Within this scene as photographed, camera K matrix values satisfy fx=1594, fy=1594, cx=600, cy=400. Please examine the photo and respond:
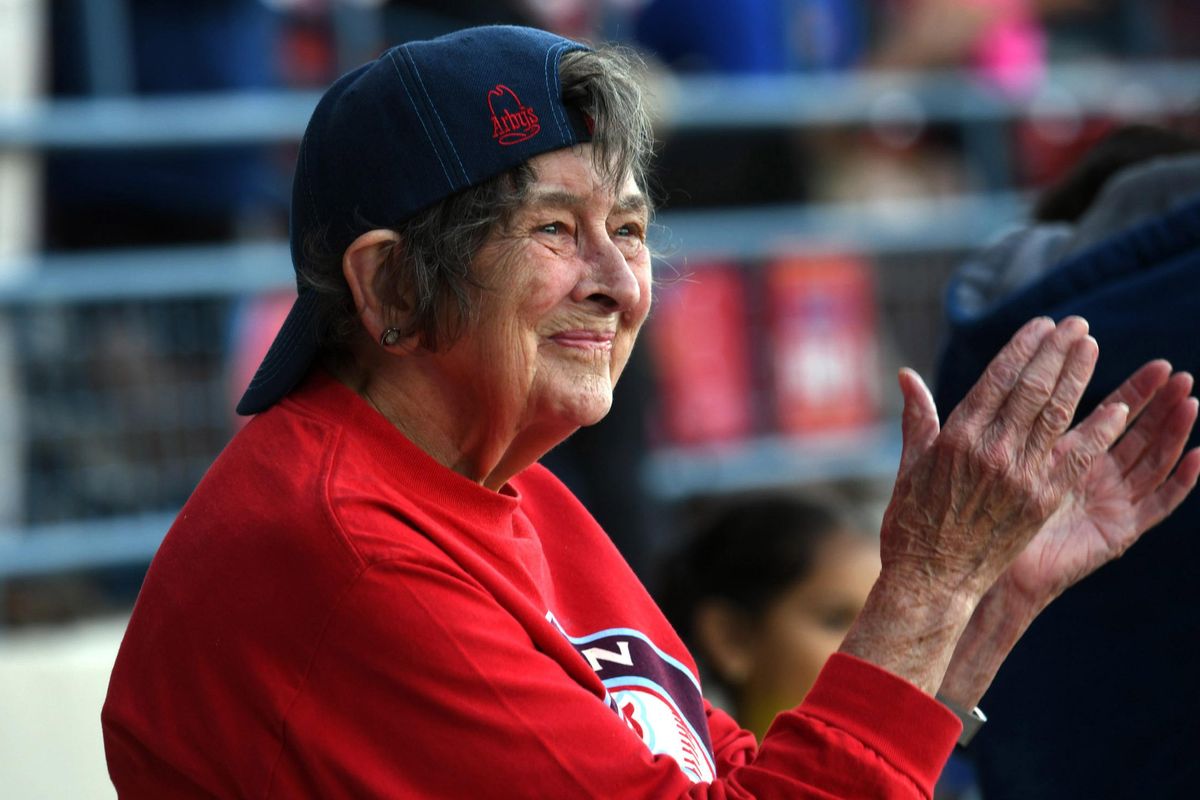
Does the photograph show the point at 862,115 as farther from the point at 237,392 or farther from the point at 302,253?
the point at 302,253

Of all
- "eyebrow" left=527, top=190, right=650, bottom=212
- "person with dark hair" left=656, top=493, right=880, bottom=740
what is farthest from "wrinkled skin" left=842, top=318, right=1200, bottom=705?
"person with dark hair" left=656, top=493, right=880, bottom=740

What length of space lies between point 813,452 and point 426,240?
12.1 feet

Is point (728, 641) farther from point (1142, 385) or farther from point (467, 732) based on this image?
point (467, 732)

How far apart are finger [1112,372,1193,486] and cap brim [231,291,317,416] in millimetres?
1009

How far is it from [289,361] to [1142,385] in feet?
3.35

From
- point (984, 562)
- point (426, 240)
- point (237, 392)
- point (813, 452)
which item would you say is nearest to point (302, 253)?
point (426, 240)

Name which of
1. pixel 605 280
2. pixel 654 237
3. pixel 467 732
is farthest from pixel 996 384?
pixel 654 237

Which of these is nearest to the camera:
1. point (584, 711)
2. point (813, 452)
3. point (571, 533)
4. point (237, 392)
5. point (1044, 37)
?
point (584, 711)

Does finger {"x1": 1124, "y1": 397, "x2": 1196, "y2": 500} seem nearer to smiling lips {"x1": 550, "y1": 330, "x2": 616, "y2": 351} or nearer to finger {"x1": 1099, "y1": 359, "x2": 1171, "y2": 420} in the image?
finger {"x1": 1099, "y1": 359, "x2": 1171, "y2": 420}

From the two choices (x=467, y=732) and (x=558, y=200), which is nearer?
(x=467, y=732)

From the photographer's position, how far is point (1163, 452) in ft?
6.54

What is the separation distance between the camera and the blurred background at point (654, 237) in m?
4.21

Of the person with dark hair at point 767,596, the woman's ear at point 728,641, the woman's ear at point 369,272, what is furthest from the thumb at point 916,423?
the woman's ear at point 728,641

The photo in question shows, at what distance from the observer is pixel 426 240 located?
5.64ft
